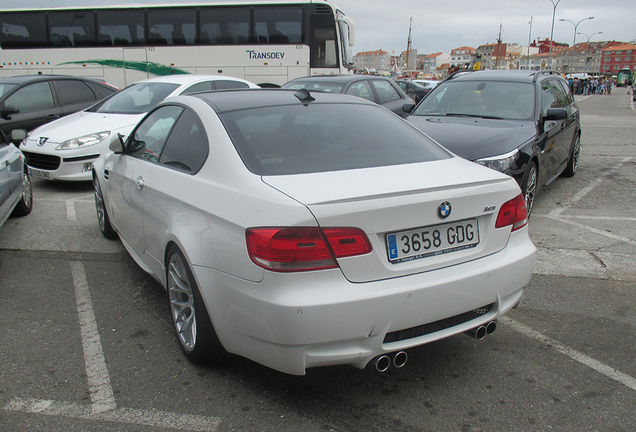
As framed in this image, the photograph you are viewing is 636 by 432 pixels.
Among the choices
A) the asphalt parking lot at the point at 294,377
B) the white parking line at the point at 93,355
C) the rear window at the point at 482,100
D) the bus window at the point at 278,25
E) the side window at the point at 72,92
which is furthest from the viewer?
the bus window at the point at 278,25

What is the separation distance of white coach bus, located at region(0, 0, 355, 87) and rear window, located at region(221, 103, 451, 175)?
13.6m

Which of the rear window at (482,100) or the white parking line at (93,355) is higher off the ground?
the rear window at (482,100)

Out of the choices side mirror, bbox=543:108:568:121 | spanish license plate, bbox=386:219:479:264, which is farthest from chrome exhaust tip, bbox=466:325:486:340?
side mirror, bbox=543:108:568:121

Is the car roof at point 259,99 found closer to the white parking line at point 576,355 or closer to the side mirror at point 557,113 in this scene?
the white parking line at point 576,355

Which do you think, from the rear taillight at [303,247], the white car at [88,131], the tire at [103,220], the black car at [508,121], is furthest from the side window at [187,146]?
the white car at [88,131]

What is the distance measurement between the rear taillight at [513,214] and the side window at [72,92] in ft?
29.1

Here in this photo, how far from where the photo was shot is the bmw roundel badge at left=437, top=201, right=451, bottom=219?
240 centimetres

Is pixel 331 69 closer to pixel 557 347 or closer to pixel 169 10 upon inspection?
pixel 169 10

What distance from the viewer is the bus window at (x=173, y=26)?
16.7 metres

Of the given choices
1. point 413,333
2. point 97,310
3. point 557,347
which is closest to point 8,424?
point 97,310

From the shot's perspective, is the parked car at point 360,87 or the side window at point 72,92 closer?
the side window at point 72,92

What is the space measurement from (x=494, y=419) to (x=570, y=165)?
7.07 m

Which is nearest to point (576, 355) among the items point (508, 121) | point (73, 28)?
point (508, 121)

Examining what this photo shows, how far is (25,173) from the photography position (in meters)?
6.29
